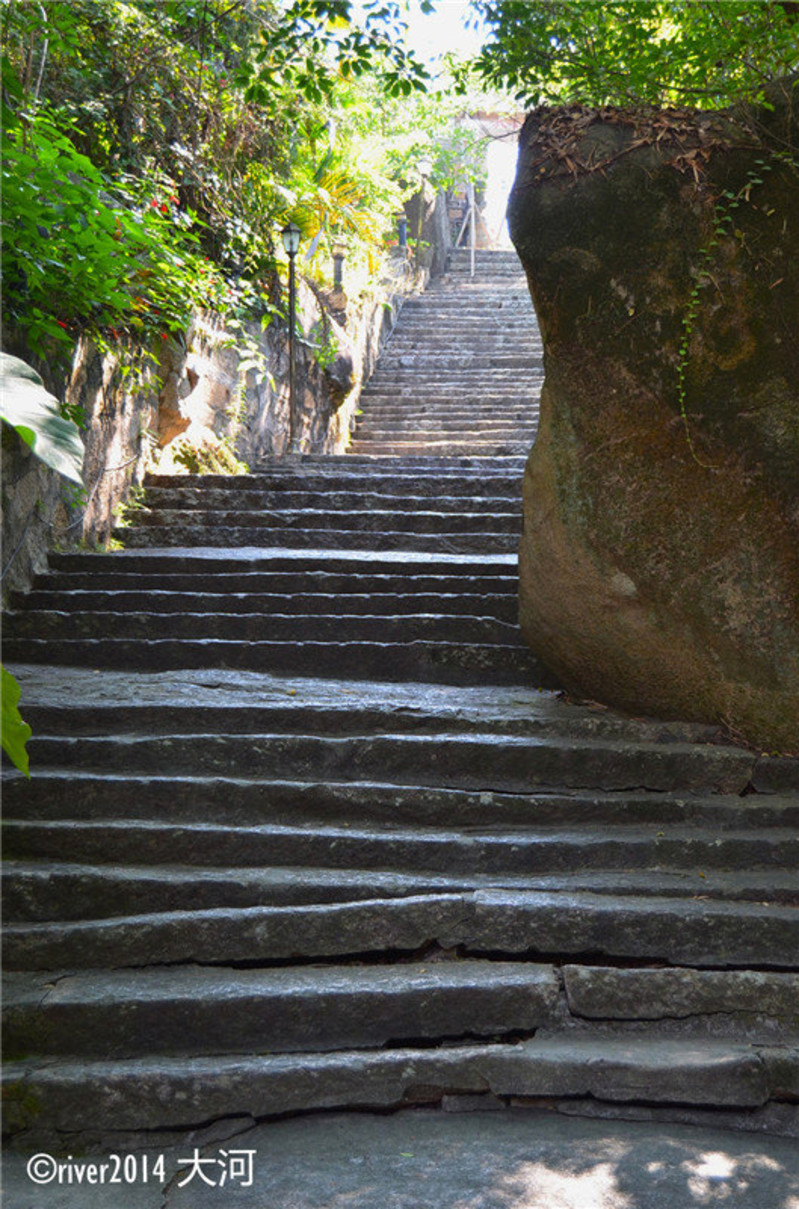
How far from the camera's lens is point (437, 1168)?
7.33 feet

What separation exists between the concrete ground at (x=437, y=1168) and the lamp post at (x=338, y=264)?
30.7ft

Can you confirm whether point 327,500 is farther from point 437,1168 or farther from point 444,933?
point 437,1168

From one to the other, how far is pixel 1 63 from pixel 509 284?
42.3 ft

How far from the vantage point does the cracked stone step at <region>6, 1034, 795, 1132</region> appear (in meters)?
2.42

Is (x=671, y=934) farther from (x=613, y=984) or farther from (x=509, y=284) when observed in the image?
(x=509, y=284)

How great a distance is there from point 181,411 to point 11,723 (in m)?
5.44

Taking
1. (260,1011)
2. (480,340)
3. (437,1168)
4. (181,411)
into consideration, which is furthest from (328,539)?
(480,340)

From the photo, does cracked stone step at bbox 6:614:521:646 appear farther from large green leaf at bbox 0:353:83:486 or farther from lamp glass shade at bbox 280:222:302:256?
lamp glass shade at bbox 280:222:302:256

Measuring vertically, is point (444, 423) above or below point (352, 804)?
above

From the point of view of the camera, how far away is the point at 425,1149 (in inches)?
91.3

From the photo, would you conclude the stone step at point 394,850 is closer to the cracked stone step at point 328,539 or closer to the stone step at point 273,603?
the stone step at point 273,603

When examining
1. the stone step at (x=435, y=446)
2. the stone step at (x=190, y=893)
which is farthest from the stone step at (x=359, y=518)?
the stone step at (x=190, y=893)

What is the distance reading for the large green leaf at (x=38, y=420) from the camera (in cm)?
127

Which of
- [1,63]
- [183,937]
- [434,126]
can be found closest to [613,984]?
[183,937]
